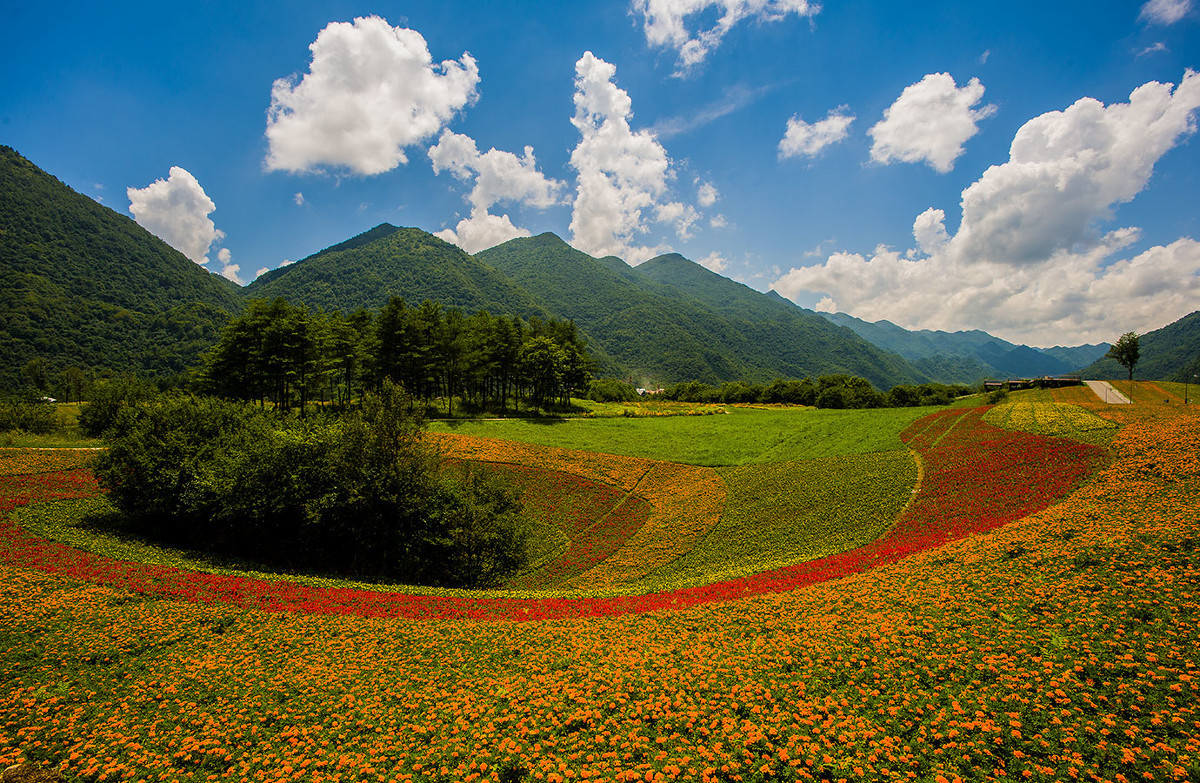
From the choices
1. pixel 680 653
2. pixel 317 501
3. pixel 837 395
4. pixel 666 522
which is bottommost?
pixel 666 522

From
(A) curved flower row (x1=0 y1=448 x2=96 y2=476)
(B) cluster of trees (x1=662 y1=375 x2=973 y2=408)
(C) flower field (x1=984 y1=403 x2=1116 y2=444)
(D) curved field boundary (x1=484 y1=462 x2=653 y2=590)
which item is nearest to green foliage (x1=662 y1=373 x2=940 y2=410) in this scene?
(B) cluster of trees (x1=662 y1=375 x2=973 y2=408)

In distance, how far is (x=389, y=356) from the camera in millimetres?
63875

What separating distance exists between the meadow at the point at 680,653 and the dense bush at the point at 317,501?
281 cm

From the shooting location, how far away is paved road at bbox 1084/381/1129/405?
45.6 meters

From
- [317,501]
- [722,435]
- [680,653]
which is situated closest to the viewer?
[680,653]

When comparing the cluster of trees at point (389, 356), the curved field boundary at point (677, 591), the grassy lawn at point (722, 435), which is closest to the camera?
the curved field boundary at point (677, 591)

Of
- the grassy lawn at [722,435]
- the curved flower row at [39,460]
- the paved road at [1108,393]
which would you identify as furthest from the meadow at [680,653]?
the paved road at [1108,393]

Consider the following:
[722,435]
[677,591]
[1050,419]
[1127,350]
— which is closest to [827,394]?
[1127,350]

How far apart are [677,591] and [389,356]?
186 ft

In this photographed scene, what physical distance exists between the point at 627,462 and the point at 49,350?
814ft

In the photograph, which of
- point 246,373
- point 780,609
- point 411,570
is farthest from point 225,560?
point 246,373

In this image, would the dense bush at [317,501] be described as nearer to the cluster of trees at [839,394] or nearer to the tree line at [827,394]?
the tree line at [827,394]

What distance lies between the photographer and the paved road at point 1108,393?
45.6 meters

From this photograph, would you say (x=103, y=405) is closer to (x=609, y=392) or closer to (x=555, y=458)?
(x=555, y=458)
